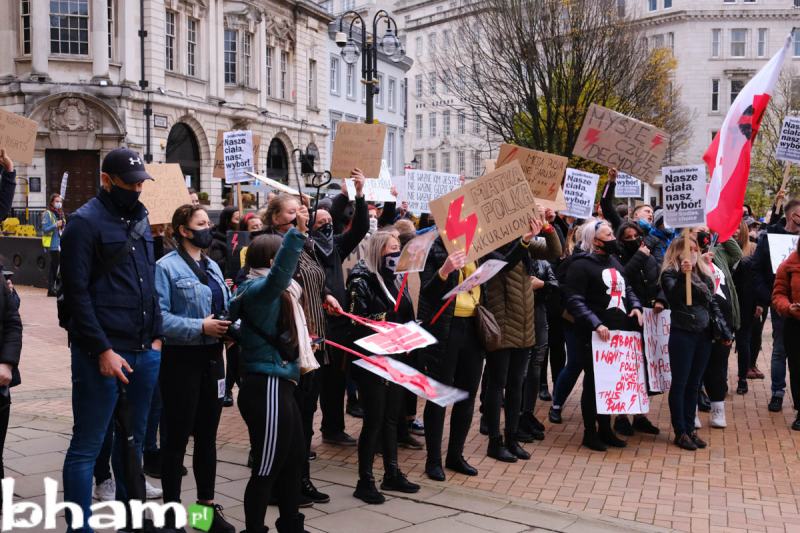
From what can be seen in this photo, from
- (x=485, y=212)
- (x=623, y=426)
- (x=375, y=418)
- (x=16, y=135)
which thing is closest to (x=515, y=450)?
(x=623, y=426)

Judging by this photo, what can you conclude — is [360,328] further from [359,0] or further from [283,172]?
[359,0]

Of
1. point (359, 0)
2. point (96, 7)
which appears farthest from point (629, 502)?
point (359, 0)

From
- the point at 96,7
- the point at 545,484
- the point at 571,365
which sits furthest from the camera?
the point at 96,7

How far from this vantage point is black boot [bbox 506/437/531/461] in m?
7.15

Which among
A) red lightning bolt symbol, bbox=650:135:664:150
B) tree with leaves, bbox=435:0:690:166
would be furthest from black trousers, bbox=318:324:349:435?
tree with leaves, bbox=435:0:690:166

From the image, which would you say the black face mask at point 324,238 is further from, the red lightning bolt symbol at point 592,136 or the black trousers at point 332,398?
the red lightning bolt symbol at point 592,136

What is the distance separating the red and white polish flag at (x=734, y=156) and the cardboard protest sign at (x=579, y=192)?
1.41 m

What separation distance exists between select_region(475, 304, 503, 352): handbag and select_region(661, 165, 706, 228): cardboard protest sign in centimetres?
234

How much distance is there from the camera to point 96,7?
3247 cm

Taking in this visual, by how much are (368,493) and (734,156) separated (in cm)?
517

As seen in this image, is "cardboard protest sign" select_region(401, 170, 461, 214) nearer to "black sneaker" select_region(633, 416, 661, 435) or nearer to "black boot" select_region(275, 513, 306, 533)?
"black sneaker" select_region(633, 416, 661, 435)

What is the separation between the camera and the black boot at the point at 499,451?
23.1ft

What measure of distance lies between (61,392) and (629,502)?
21.6 ft

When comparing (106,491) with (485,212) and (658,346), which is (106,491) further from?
(658,346)
